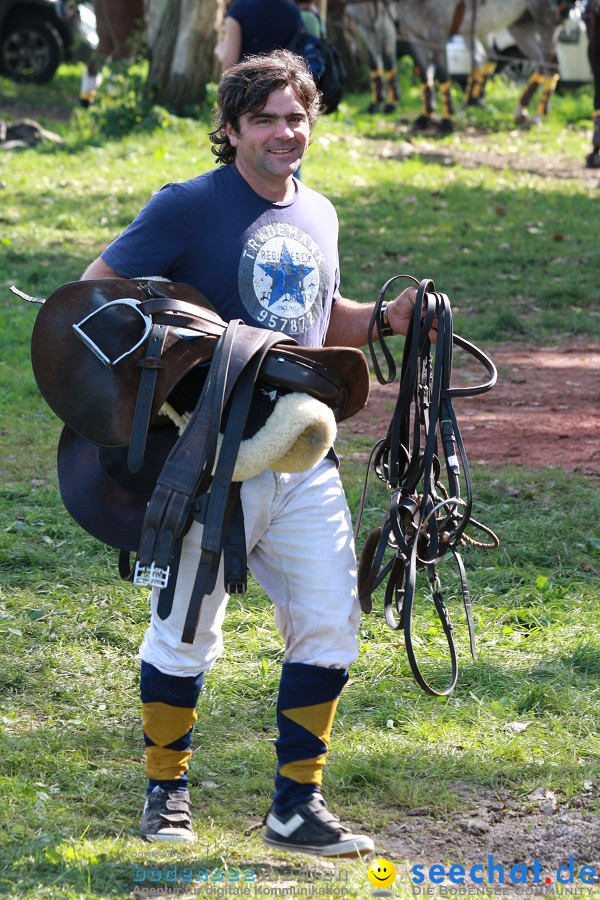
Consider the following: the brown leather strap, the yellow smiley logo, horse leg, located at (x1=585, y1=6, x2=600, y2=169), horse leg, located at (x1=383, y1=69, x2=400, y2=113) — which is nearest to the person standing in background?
the brown leather strap

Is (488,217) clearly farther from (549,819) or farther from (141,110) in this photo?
(549,819)

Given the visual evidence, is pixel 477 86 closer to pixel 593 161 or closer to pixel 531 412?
pixel 593 161

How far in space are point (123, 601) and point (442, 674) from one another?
1298mm

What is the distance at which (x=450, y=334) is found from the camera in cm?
331

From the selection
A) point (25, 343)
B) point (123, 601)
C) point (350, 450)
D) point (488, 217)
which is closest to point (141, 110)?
point (488, 217)

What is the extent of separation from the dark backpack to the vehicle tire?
14.5m

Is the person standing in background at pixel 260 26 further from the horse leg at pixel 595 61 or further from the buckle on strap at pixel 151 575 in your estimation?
the horse leg at pixel 595 61

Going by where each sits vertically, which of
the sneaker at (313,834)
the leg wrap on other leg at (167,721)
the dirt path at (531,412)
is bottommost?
the dirt path at (531,412)

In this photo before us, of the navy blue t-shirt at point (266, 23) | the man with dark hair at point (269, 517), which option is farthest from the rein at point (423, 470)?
the navy blue t-shirt at point (266, 23)

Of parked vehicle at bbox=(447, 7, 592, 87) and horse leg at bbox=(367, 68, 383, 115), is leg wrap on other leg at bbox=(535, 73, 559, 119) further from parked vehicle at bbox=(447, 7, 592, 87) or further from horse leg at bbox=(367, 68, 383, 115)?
parked vehicle at bbox=(447, 7, 592, 87)

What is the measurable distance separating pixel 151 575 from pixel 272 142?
1.17m

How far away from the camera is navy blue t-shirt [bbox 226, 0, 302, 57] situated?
7.18 metres

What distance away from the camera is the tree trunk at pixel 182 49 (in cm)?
1448

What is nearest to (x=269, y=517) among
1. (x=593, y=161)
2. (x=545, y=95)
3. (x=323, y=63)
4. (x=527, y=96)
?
(x=323, y=63)
